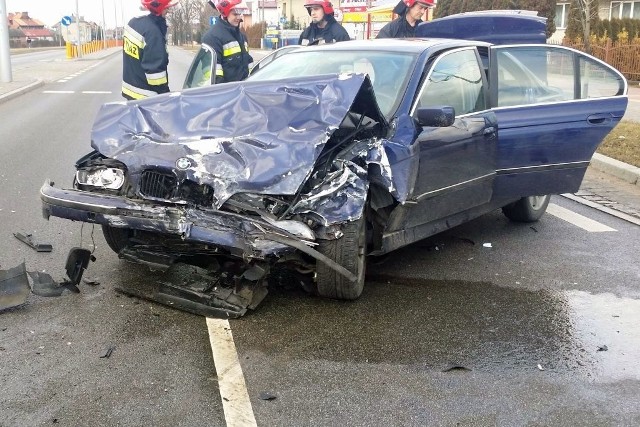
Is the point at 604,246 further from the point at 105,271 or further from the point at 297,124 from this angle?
the point at 105,271

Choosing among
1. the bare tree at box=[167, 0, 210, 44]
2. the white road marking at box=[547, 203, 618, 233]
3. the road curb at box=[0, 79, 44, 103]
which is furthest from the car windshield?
the bare tree at box=[167, 0, 210, 44]

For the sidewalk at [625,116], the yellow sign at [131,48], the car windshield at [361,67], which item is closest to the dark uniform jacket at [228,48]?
the yellow sign at [131,48]

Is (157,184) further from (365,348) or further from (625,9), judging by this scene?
(625,9)

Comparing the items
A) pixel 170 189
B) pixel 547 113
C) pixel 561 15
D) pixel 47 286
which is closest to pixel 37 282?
pixel 47 286

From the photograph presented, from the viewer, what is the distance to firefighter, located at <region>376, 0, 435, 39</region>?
29.5 ft

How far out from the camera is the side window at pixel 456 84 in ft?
17.0

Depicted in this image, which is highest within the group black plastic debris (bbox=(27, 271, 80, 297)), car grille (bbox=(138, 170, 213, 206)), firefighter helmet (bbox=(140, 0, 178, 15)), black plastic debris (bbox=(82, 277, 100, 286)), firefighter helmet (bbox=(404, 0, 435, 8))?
firefighter helmet (bbox=(404, 0, 435, 8))

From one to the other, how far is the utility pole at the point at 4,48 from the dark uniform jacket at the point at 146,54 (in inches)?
664

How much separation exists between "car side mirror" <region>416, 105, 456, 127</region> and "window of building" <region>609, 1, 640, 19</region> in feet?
96.0

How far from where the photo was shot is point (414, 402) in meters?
3.34

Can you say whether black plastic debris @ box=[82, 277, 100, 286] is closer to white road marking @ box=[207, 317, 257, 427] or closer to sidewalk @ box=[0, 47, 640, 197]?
white road marking @ box=[207, 317, 257, 427]

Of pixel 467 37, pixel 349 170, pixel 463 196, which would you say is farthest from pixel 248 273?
pixel 467 37

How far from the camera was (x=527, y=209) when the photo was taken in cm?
648

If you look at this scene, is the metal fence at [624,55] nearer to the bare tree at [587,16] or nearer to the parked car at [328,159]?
the bare tree at [587,16]
